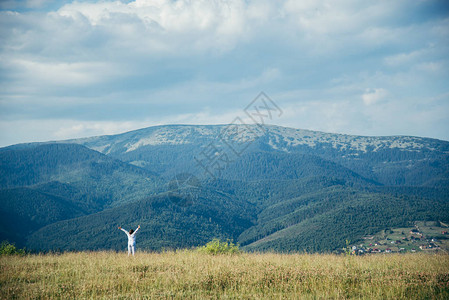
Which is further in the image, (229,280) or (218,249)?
(218,249)

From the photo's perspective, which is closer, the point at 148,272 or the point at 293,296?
the point at 293,296

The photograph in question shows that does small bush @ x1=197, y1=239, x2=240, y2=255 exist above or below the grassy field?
below

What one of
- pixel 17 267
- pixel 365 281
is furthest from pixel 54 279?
pixel 365 281

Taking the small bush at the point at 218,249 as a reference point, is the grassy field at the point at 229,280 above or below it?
above

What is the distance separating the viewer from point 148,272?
13312 millimetres

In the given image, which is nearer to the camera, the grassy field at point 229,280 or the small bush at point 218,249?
the grassy field at point 229,280

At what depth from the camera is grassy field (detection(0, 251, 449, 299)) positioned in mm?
10633

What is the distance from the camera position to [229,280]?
1198 cm

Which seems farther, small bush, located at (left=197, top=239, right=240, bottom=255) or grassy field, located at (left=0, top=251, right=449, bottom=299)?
small bush, located at (left=197, top=239, right=240, bottom=255)

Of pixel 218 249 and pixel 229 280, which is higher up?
pixel 229 280

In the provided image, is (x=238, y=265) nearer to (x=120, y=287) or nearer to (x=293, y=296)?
(x=293, y=296)

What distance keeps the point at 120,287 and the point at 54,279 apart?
324cm

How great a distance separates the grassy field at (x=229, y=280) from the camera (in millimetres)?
10633

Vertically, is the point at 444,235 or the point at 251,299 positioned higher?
the point at 251,299
